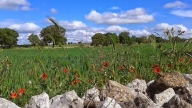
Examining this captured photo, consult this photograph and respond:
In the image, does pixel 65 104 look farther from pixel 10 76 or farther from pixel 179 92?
pixel 10 76

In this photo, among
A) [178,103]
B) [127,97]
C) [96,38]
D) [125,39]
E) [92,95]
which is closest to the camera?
[178,103]

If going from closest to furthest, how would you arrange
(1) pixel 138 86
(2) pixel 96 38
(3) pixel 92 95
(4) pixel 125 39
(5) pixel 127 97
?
(5) pixel 127 97
(3) pixel 92 95
(1) pixel 138 86
(2) pixel 96 38
(4) pixel 125 39

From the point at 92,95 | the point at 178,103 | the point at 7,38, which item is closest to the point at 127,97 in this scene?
the point at 92,95

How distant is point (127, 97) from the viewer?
4.24m

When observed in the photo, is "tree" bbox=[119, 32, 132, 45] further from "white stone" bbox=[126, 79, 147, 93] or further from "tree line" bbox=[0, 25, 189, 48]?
"white stone" bbox=[126, 79, 147, 93]

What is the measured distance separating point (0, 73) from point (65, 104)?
147cm

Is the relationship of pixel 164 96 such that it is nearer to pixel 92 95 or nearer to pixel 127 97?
pixel 127 97

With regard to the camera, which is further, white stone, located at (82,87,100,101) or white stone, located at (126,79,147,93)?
white stone, located at (126,79,147,93)

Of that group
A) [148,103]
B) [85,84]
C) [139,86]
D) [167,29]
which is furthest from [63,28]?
[167,29]

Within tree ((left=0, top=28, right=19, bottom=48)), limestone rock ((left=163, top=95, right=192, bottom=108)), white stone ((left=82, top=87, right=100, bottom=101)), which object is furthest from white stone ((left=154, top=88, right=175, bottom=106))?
tree ((left=0, top=28, right=19, bottom=48))

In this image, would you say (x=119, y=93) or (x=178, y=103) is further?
(x=119, y=93)

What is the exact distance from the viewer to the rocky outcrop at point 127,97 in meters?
3.95

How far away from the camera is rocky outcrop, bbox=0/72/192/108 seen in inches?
156

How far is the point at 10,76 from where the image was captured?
6.05 meters
